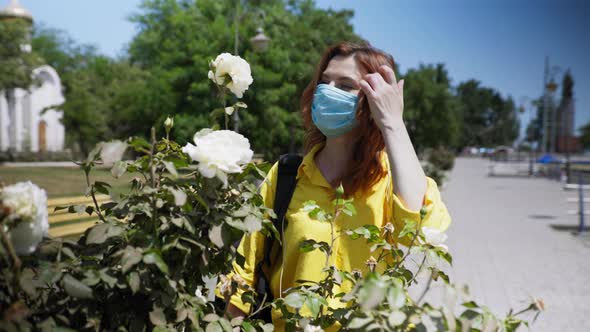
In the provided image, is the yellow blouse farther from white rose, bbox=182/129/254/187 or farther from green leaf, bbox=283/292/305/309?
white rose, bbox=182/129/254/187

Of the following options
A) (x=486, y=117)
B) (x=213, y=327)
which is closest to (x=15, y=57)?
(x=213, y=327)

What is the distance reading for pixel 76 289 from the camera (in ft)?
3.26

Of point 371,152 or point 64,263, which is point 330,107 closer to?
point 371,152

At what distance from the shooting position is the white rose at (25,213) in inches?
35.8

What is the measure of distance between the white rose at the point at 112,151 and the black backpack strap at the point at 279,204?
85 centimetres

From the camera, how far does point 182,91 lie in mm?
21953

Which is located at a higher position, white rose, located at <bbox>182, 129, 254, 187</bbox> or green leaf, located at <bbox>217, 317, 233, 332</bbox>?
white rose, located at <bbox>182, 129, 254, 187</bbox>

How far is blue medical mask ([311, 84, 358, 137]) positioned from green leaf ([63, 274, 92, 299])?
4.08 ft

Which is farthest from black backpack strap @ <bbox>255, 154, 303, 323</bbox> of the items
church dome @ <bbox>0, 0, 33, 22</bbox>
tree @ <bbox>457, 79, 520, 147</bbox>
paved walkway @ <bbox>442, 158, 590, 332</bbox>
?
tree @ <bbox>457, 79, 520, 147</bbox>

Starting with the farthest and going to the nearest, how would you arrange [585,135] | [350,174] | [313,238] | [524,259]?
[585,135], [524,259], [350,174], [313,238]

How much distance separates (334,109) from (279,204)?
439mm

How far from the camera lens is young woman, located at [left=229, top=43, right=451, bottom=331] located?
1.65 meters

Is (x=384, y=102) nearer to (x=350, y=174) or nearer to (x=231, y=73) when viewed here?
(x=350, y=174)

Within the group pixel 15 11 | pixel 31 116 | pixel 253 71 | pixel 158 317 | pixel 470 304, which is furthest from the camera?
pixel 31 116
